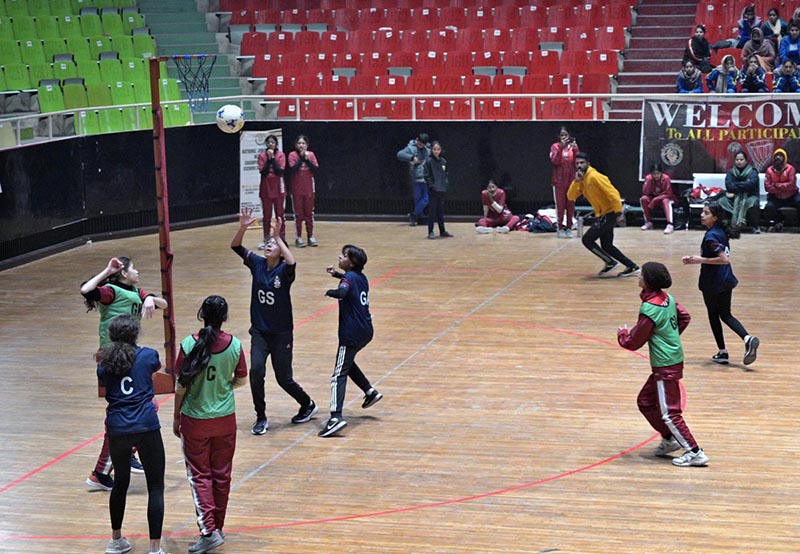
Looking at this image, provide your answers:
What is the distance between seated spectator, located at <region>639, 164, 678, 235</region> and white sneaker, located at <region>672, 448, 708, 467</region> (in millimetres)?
12592

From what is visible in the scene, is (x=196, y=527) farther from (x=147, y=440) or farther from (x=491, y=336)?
(x=491, y=336)

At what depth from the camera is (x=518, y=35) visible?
27.3m

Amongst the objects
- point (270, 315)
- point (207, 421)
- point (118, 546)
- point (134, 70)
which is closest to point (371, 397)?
point (270, 315)

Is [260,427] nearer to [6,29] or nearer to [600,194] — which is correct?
[600,194]

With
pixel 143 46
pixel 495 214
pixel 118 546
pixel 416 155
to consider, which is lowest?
pixel 495 214

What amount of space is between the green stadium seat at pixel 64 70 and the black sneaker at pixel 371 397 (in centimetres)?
1580

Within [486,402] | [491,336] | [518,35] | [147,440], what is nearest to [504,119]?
[518,35]

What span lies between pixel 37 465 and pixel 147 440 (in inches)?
113

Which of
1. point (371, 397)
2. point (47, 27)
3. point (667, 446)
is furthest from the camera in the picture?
point (47, 27)

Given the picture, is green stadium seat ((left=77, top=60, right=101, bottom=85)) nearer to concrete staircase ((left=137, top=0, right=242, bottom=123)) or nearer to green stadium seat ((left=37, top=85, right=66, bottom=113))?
green stadium seat ((left=37, top=85, right=66, bottom=113))

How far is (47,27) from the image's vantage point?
27.7 m

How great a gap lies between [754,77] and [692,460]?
47.9 ft

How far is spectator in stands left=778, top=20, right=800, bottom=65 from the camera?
23.7 metres

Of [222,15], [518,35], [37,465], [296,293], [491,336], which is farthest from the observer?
[222,15]
